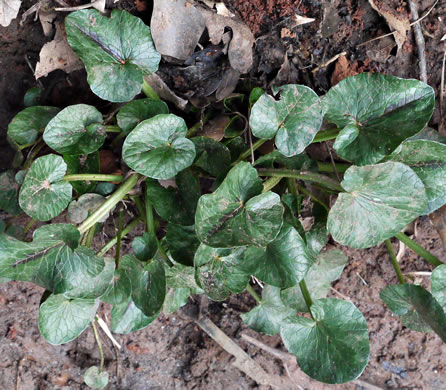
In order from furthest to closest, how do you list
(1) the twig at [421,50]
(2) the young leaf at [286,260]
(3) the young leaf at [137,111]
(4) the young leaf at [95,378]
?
(4) the young leaf at [95,378] < (1) the twig at [421,50] < (3) the young leaf at [137,111] < (2) the young leaf at [286,260]

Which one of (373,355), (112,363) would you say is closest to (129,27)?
(112,363)

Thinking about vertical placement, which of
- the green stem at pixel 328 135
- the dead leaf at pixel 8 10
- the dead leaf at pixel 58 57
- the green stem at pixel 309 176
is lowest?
the green stem at pixel 309 176

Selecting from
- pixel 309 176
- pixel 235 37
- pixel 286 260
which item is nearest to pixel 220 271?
pixel 286 260

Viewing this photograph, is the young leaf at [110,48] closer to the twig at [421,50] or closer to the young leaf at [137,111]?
the young leaf at [137,111]

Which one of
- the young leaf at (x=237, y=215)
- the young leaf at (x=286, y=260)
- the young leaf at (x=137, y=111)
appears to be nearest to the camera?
the young leaf at (x=237, y=215)

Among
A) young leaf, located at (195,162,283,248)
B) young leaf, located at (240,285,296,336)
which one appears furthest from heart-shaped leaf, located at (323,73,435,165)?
young leaf, located at (240,285,296,336)

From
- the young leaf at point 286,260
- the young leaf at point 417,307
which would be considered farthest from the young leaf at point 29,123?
the young leaf at point 417,307

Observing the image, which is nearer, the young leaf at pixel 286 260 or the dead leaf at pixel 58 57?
the young leaf at pixel 286 260
